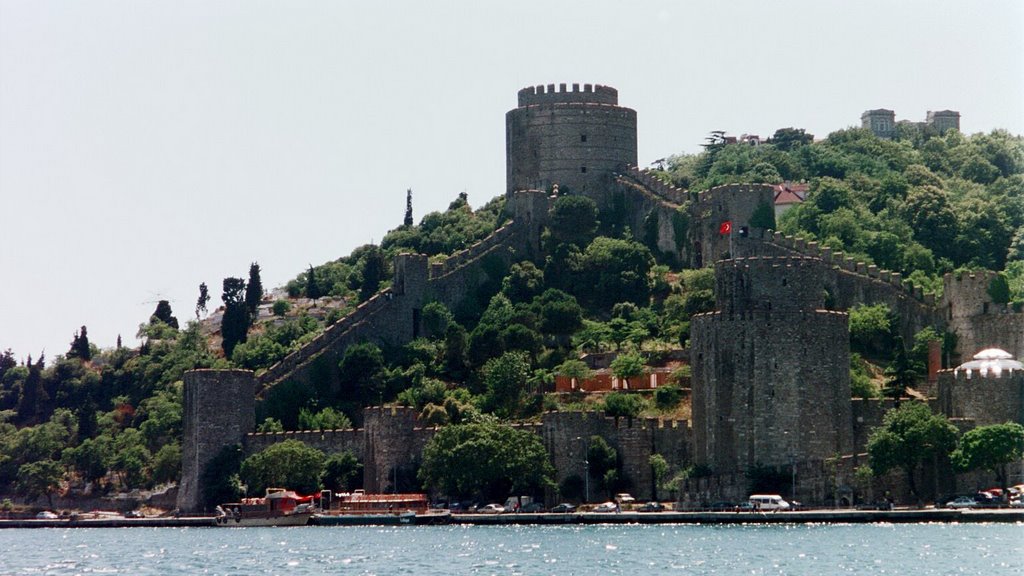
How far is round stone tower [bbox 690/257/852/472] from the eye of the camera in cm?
8250

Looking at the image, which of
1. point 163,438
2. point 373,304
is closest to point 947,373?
point 373,304

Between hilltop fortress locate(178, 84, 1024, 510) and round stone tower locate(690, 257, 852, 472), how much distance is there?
0.05 m

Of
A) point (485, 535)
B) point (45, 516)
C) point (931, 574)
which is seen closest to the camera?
point (931, 574)

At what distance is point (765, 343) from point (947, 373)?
6.72m

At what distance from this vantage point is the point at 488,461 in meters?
86.1

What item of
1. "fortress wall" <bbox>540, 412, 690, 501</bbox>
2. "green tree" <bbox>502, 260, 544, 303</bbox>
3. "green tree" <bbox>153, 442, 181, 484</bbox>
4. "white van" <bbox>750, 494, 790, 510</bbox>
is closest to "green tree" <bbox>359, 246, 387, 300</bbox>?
"green tree" <bbox>502, 260, 544, 303</bbox>

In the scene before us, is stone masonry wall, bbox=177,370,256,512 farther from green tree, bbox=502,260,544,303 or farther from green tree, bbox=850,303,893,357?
green tree, bbox=850,303,893,357

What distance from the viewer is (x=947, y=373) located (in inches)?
3339

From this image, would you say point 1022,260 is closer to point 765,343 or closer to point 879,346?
point 879,346

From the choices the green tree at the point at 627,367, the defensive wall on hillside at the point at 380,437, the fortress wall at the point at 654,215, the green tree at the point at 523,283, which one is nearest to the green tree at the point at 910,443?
the defensive wall on hillside at the point at 380,437

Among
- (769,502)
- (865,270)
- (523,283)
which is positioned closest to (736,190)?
(865,270)

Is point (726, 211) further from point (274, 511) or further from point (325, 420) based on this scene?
point (274, 511)

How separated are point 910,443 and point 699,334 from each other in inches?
353

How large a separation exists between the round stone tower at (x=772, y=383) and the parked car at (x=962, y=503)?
15.7 ft
